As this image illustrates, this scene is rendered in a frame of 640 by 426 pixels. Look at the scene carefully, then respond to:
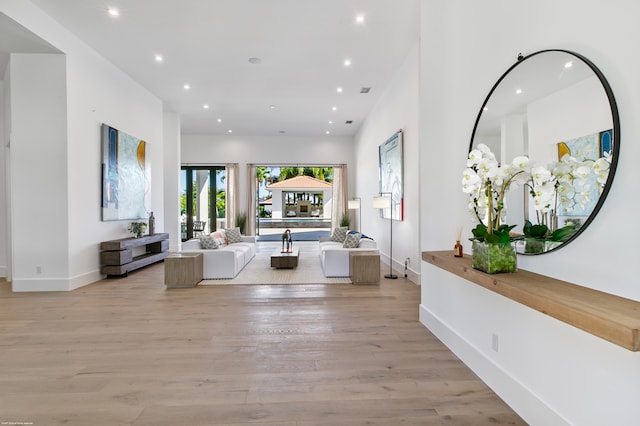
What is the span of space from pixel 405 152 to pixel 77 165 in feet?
18.3

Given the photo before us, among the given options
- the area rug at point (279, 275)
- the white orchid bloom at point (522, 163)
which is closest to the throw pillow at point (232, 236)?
the area rug at point (279, 275)

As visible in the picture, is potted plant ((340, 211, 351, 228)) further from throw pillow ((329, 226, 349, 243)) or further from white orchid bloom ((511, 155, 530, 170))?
white orchid bloom ((511, 155, 530, 170))

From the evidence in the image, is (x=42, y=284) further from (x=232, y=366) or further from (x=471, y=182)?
(x=471, y=182)

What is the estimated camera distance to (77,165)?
5.14m

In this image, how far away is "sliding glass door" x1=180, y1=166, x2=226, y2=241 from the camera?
1127 cm

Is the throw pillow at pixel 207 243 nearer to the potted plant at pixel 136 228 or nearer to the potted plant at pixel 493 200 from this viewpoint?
the potted plant at pixel 136 228

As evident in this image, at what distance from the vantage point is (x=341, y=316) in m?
3.78

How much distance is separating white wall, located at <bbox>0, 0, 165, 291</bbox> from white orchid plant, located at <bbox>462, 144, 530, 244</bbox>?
5681 mm

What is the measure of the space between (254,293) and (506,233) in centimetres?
375

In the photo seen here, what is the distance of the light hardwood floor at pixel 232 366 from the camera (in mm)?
2020

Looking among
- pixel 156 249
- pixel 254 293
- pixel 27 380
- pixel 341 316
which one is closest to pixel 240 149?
pixel 156 249

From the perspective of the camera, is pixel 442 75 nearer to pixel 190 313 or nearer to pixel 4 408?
pixel 190 313

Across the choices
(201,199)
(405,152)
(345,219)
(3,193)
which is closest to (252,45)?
(405,152)

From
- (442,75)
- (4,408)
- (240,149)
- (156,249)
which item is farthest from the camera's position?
(240,149)
